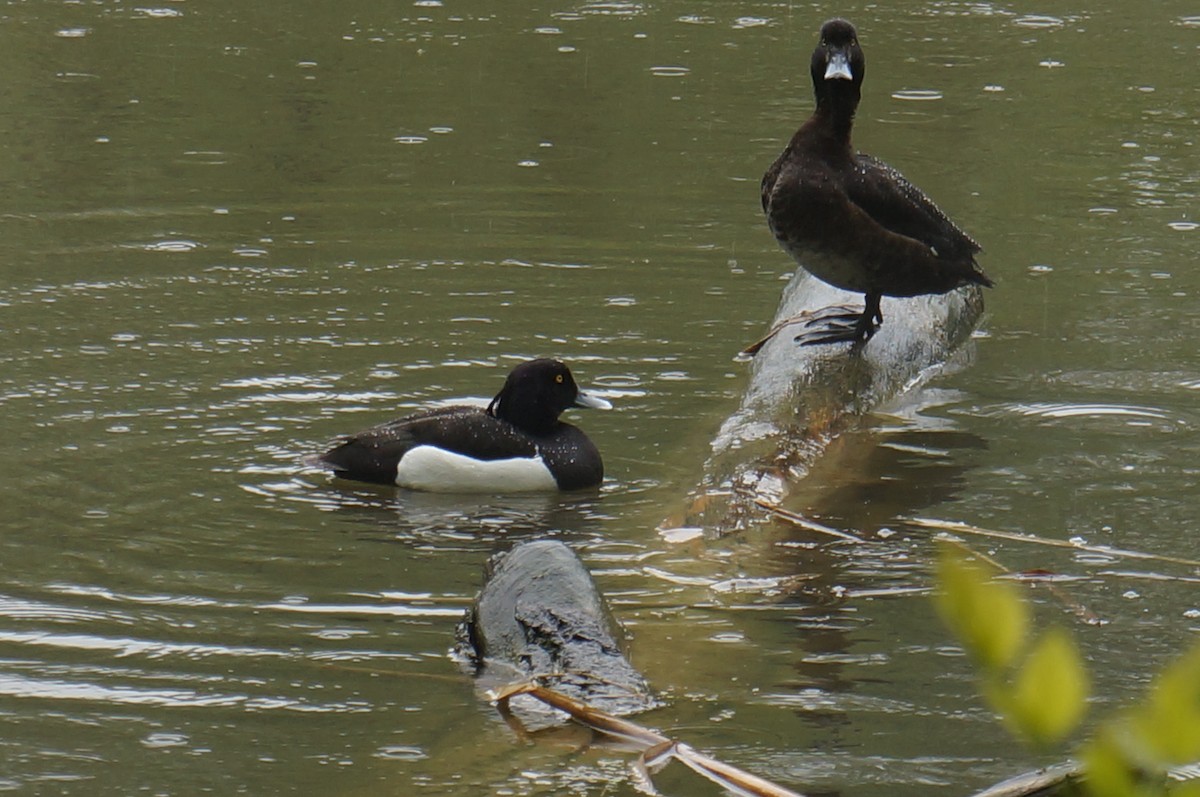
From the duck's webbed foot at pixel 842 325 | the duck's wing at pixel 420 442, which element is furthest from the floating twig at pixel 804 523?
the duck's webbed foot at pixel 842 325

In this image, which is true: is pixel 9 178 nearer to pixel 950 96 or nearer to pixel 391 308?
pixel 391 308

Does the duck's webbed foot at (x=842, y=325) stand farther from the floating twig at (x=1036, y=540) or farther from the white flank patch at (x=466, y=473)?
the white flank patch at (x=466, y=473)

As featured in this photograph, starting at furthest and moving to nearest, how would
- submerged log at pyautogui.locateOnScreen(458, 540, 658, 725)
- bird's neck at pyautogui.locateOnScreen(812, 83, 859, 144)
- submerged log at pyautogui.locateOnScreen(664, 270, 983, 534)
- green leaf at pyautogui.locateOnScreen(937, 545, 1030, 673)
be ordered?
bird's neck at pyautogui.locateOnScreen(812, 83, 859, 144) → submerged log at pyautogui.locateOnScreen(664, 270, 983, 534) → submerged log at pyautogui.locateOnScreen(458, 540, 658, 725) → green leaf at pyautogui.locateOnScreen(937, 545, 1030, 673)

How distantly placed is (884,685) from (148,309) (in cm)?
526

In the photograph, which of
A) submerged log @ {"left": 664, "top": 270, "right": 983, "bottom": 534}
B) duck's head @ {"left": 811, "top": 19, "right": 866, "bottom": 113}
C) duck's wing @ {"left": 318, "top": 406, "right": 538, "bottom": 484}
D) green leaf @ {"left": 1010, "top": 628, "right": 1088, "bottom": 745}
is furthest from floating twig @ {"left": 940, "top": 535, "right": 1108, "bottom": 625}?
green leaf @ {"left": 1010, "top": 628, "right": 1088, "bottom": 745}

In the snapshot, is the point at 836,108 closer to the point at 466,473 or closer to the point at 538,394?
the point at 538,394

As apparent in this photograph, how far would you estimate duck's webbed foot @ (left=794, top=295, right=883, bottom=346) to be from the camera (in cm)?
758

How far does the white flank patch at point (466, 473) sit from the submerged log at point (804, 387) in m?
0.75

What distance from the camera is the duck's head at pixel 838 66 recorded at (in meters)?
7.29

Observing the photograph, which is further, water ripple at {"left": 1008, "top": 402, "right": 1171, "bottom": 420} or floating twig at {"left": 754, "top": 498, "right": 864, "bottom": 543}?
water ripple at {"left": 1008, "top": 402, "right": 1171, "bottom": 420}

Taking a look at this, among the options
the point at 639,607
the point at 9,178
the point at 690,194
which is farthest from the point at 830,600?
the point at 9,178

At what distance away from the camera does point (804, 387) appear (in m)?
7.31

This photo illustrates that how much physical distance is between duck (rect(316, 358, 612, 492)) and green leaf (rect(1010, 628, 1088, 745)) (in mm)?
6001

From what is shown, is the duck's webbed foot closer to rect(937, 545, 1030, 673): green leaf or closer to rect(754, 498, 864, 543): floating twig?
rect(754, 498, 864, 543): floating twig
